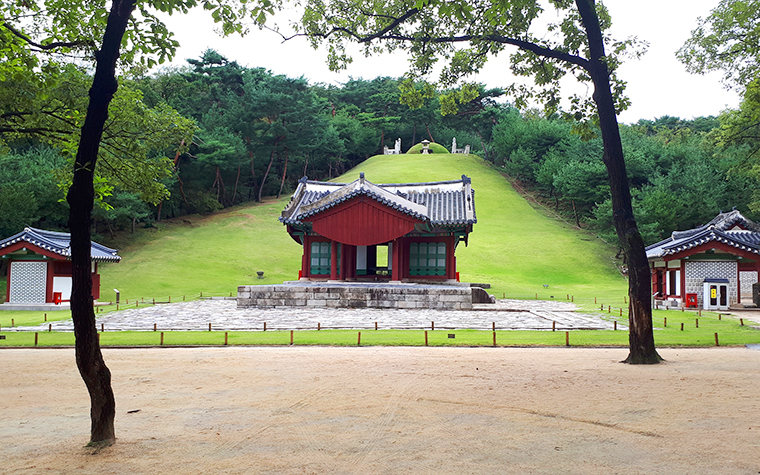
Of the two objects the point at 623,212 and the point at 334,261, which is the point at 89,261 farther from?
the point at 334,261

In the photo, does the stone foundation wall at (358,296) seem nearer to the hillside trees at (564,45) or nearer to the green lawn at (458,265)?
the green lawn at (458,265)

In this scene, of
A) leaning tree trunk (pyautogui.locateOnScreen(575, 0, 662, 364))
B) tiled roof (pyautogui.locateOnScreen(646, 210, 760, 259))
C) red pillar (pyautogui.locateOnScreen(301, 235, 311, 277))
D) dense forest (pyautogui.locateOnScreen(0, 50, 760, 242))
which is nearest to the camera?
leaning tree trunk (pyautogui.locateOnScreen(575, 0, 662, 364))

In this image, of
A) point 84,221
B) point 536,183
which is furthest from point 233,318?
Answer: point 536,183

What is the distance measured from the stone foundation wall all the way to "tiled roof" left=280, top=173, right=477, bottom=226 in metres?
3.27

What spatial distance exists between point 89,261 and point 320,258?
20511 mm

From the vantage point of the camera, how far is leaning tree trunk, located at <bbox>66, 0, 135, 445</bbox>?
16.0ft

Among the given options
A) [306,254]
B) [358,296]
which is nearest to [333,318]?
[358,296]

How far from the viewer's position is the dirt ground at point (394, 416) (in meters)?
4.44

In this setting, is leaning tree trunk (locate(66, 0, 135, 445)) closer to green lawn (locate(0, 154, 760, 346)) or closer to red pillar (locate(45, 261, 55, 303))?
green lawn (locate(0, 154, 760, 346))

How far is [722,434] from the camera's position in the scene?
16.3ft

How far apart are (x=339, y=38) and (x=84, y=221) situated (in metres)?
6.90

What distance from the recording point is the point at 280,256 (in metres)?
38.2

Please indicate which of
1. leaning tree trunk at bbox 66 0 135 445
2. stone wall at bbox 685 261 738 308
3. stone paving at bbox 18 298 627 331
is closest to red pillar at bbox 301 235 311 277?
stone paving at bbox 18 298 627 331

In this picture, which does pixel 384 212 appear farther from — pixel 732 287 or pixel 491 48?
pixel 732 287
